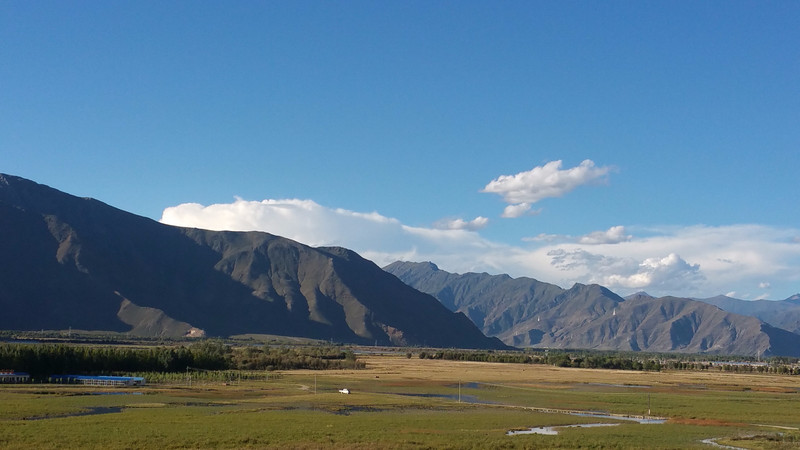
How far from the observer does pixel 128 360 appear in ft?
417

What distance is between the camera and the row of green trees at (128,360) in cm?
11256

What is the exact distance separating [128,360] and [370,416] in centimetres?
6977

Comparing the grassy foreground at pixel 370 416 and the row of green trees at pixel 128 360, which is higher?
the row of green trees at pixel 128 360

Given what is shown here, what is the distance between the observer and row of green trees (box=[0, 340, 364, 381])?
112562 millimetres

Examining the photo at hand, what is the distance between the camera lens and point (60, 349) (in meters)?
118

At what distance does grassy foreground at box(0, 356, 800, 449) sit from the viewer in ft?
178

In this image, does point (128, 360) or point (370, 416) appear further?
point (128, 360)

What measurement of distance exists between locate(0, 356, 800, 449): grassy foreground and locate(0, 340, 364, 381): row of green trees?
60.8 feet

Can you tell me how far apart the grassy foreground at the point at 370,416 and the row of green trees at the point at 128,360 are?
60.8 ft

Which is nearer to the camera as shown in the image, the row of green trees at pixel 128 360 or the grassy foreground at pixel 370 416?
the grassy foreground at pixel 370 416

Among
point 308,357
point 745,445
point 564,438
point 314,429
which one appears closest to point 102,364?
point 308,357

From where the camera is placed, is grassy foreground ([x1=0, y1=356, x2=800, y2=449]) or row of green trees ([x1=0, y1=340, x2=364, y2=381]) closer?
grassy foreground ([x1=0, y1=356, x2=800, y2=449])

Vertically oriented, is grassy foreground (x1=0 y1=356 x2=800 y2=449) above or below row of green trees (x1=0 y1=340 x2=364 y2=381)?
below

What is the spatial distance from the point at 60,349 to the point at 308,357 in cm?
6833
